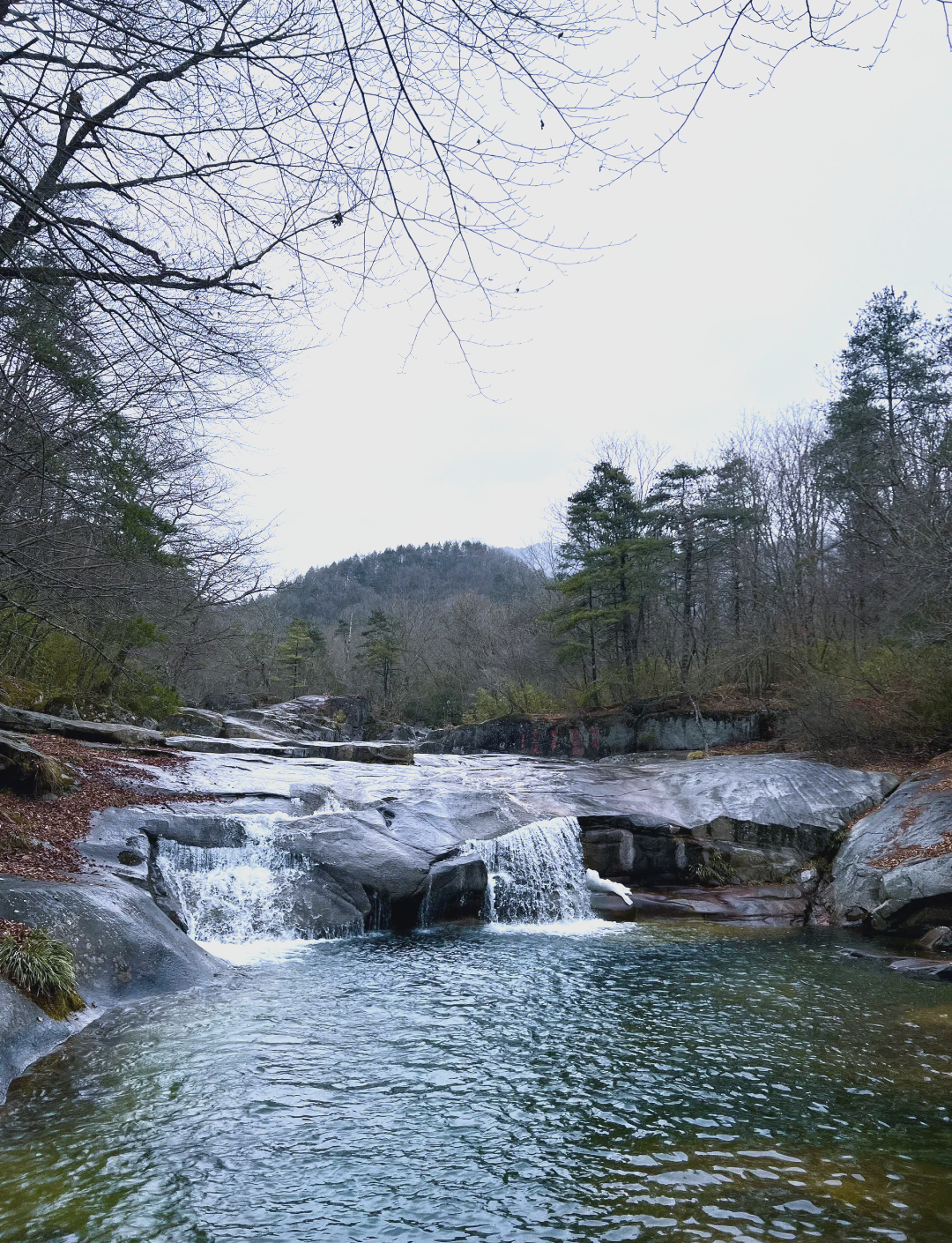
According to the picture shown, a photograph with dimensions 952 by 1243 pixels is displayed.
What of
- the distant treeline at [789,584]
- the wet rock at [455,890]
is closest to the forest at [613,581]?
the distant treeline at [789,584]

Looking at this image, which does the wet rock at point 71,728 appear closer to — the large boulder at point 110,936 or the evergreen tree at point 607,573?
the large boulder at point 110,936

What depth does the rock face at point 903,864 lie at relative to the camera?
10242 mm

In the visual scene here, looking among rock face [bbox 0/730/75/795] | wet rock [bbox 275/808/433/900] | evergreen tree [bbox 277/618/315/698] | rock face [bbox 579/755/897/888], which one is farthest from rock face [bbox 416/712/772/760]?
evergreen tree [bbox 277/618/315/698]

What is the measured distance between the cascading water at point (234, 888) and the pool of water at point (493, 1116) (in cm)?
218

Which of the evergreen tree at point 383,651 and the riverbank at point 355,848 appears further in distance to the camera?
the evergreen tree at point 383,651

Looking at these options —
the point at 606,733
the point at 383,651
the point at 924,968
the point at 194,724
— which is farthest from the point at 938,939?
the point at 383,651

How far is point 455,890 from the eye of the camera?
1138 centimetres

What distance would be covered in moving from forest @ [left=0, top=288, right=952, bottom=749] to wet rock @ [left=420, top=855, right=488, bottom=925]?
16.2 ft

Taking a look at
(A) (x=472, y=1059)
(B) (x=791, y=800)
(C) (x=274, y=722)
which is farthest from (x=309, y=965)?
(C) (x=274, y=722)

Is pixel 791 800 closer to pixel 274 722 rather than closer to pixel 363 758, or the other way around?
pixel 363 758

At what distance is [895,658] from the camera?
16.2 m

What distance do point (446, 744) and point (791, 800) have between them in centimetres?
1995

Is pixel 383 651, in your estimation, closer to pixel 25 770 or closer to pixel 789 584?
pixel 789 584

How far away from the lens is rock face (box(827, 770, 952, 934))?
10.2 metres
